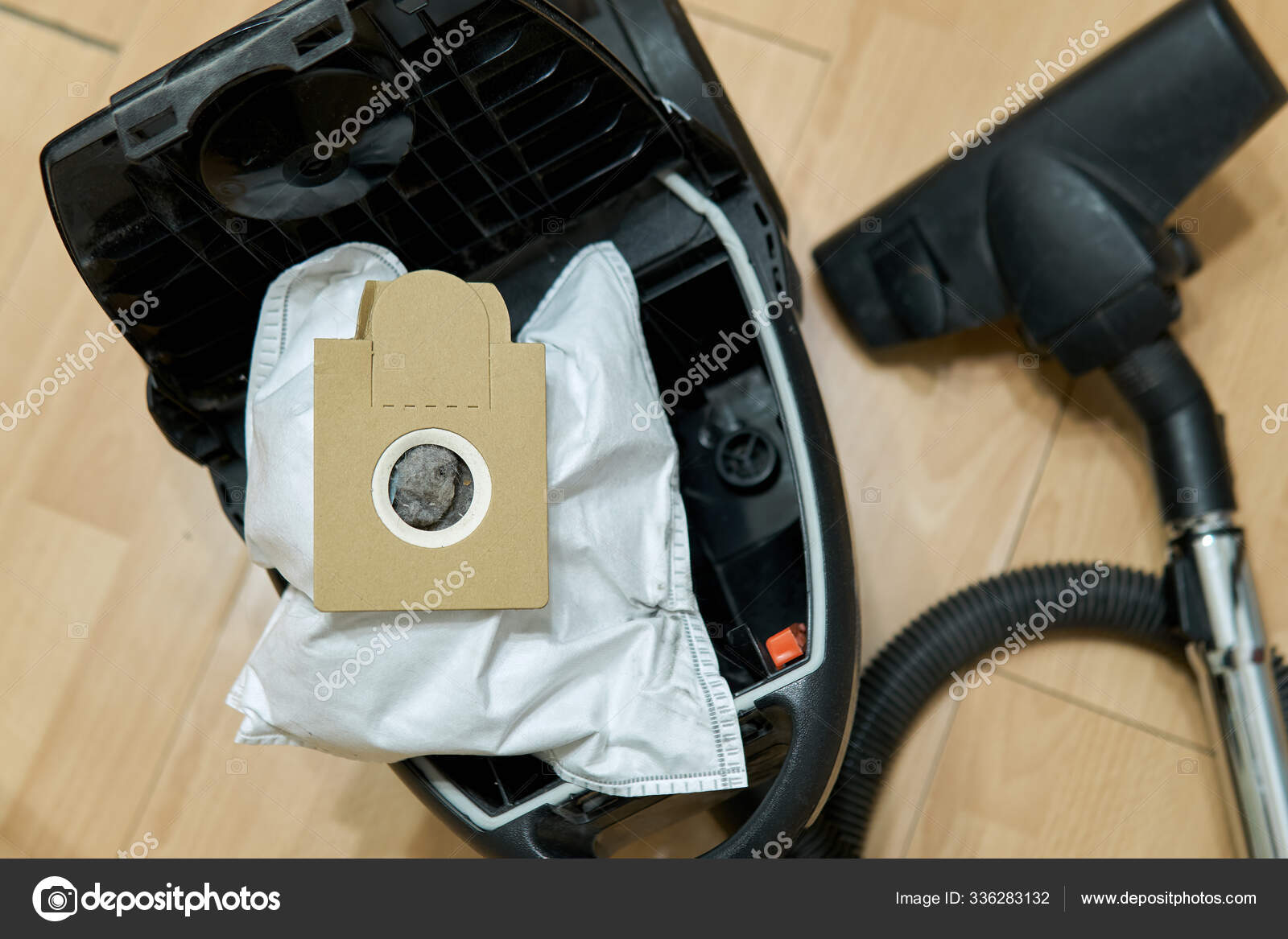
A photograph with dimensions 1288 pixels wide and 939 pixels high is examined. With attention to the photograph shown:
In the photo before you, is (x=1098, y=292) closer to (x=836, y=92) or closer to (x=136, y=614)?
(x=836, y=92)

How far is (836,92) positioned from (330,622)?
80 cm

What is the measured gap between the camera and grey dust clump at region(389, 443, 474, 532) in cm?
62

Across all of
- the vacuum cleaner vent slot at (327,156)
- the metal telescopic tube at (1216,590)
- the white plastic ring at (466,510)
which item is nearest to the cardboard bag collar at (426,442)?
the white plastic ring at (466,510)

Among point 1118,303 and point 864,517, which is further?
point 864,517

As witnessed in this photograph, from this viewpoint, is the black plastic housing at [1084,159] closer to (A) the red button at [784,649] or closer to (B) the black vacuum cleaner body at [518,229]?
(B) the black vacuum cleaner body at [518,229]

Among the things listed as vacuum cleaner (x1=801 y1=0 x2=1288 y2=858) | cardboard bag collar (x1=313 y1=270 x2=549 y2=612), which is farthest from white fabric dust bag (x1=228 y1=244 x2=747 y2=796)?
vacuum cleaner (x1=801 y1=0 x2=1288 y2=858)

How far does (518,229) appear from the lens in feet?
2.77

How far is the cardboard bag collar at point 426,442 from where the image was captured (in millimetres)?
612

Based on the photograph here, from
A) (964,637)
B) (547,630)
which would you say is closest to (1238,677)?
(964,637)

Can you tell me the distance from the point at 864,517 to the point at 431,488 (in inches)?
22.0

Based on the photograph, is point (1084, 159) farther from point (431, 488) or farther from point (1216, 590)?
point (431, 488)
